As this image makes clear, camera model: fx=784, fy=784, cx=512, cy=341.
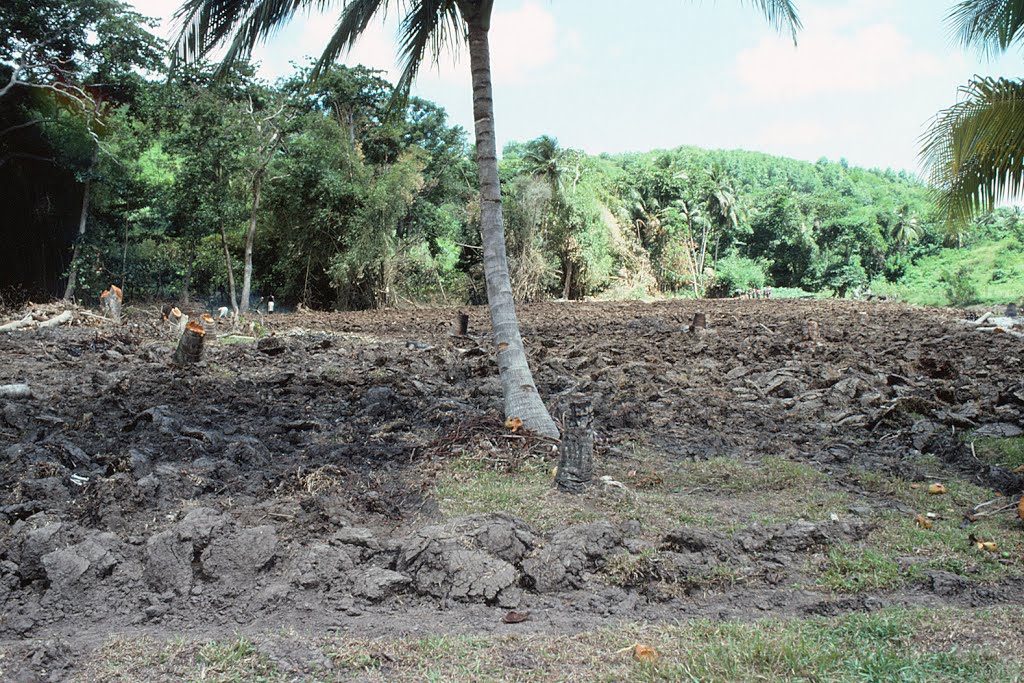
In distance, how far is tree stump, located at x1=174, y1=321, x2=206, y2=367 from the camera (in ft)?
31.2

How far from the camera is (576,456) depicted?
5.41 meters

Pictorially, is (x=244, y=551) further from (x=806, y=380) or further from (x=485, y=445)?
(x=806, y=380)

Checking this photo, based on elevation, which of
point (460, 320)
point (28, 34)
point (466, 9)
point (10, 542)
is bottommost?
point (10, 542)

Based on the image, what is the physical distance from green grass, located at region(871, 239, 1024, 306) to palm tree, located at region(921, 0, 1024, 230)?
26.3 m

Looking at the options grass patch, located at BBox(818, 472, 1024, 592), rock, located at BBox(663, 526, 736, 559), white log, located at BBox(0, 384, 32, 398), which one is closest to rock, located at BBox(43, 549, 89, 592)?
rock, located at BBox(663, 526, 736, 559)

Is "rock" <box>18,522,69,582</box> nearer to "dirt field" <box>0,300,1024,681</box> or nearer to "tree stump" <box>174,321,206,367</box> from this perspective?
"dirt field" <box>0,300,1024,681</box>

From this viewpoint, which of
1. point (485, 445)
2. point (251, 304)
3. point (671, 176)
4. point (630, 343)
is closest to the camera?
point (485, 445)

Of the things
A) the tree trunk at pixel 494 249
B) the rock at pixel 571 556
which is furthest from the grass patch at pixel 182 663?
the tree trunk at pixel 494 249

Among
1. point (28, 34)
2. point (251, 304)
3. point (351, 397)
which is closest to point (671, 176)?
point (251, 304)

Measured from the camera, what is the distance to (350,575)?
3.96 meters

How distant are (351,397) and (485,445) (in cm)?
228

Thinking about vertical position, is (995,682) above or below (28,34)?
below

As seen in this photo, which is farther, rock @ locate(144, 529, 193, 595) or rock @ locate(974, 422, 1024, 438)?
rock @ locate(974, 422, 1024, 438)

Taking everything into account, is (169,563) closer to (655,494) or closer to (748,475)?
(655,494)
